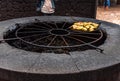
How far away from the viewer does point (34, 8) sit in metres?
8.41

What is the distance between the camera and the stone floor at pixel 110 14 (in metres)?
12.1

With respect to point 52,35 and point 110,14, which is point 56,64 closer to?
point 52,35

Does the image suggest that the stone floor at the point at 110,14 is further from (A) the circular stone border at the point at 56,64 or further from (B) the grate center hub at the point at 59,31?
(A) the circular stone border at the point at 56,64

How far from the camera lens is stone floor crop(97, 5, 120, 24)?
12086 mm

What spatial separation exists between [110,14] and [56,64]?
433 inches

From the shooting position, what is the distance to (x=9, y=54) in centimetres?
310

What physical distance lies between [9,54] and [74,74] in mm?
960

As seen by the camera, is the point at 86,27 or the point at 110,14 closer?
the point at 86,27

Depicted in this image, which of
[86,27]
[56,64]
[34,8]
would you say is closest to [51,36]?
[86,27]

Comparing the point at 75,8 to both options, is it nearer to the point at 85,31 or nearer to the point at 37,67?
the point at 85,31

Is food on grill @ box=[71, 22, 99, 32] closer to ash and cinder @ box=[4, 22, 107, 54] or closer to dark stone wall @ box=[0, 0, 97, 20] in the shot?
ash and cinder @ box=[4, 22, 107, 54]

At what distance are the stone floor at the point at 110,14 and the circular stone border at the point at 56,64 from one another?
28.7 ft

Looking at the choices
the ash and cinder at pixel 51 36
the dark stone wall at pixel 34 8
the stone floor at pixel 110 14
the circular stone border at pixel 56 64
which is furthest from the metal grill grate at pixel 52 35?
the stone floor at pixel 110 14

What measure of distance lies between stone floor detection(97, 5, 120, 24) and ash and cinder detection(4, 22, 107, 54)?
7621 mm
